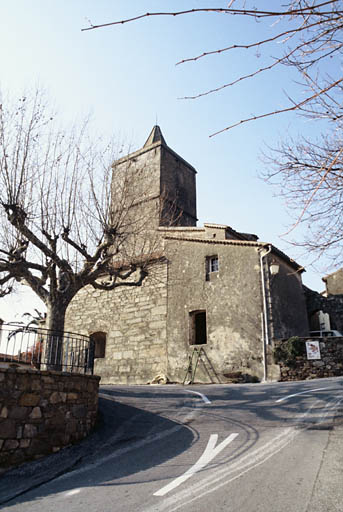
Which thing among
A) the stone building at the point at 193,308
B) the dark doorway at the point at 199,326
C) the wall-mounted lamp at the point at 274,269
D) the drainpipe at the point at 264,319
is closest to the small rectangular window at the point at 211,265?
the stone building at the point at 193,308

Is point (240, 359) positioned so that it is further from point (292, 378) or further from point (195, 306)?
point (195, 306)

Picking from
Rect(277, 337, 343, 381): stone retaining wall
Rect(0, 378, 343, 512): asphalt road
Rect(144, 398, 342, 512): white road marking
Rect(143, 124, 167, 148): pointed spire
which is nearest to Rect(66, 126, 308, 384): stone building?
Rect(277, 337, 343, 381): stone retaining wall

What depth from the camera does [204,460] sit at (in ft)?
16.5

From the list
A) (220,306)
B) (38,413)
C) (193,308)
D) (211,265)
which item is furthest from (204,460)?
(211,265)

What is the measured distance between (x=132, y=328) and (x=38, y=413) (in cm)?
1174

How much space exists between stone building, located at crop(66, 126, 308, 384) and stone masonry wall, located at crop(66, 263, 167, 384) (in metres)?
0.04

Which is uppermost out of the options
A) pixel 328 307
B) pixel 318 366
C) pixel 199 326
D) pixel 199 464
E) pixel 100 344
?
pixel 328 307

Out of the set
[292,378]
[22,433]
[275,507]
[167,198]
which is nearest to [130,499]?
[275,507]

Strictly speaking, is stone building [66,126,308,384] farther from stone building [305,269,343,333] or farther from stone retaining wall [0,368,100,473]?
stone retaining wall [0,368,100,473]

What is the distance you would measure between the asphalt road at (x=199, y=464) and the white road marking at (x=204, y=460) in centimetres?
1

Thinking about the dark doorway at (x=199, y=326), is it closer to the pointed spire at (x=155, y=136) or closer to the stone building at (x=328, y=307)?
the stone building at (x=328, y=307)

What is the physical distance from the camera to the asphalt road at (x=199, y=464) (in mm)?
3814

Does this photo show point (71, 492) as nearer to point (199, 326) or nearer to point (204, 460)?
point (204, 460)

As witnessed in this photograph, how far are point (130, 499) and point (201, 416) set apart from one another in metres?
3.57
